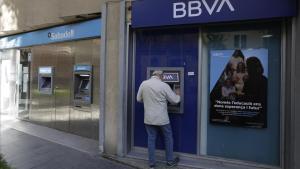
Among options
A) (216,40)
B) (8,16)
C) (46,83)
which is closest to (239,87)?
(216,40)

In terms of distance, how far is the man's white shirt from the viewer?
6.14 meters

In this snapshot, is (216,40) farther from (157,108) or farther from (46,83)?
(46,83)

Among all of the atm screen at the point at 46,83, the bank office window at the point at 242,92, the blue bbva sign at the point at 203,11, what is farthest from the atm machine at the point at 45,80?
the bank office window at the point at 242,92

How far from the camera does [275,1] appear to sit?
216 inches

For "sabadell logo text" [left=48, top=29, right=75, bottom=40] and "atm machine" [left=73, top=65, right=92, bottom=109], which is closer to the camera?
"atm machine" [left=73, top=65, right=92, bottom=109]

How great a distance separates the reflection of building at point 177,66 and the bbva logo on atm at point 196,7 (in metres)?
0.02

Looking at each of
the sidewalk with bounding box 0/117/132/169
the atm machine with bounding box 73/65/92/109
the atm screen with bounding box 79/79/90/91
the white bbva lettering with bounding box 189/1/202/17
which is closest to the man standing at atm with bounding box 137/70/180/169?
the sidewalk with bounding box 0/117/132/169

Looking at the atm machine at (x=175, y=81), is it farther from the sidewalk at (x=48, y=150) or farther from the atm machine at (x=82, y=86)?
the atm machine at (x=82, y=86)

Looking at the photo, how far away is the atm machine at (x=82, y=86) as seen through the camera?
8.73m

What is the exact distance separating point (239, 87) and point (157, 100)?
4.39 ft

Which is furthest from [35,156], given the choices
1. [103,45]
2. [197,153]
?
[197,153]

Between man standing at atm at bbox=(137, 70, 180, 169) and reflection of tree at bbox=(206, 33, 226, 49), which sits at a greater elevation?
reflection of tree at bbox=(206, 33, 226, 49)

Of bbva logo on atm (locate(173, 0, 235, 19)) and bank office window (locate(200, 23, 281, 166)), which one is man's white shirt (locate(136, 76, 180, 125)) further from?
bbva logo on atm (locate(173, 0, 235, 19))

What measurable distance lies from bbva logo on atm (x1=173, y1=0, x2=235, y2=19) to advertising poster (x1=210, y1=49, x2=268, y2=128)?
0.76 metres
